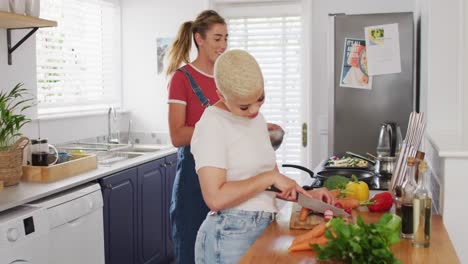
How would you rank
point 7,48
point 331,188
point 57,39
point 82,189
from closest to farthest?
1. point 331,188
2. point 82,189
3. point 7,48
4. point 57,39

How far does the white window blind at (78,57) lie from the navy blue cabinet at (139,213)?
0.84 meters

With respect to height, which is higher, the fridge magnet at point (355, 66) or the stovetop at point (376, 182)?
the fridge magnet at point (355, 66)

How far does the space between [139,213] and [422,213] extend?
7.92 ft

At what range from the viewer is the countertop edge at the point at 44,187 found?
2539 mm

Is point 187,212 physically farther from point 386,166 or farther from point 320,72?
point 320,72

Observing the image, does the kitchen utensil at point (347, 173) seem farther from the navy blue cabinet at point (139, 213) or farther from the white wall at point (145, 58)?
the white wall at point (145, 58)

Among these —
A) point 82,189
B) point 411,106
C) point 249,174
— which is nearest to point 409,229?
point 249,174

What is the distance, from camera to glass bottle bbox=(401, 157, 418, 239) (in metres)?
1.74

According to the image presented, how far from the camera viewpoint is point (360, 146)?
3.92m

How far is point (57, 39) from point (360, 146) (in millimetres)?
2325

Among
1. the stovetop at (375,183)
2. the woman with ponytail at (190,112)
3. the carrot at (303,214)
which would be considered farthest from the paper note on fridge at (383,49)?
the carrot at (303,214)

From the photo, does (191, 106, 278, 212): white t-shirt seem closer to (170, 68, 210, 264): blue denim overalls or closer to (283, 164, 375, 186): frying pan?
(170, 68, 210, 264): blue denim overalls

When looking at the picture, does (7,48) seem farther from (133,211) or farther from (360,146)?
(360,146)

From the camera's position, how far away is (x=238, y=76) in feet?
5.19
